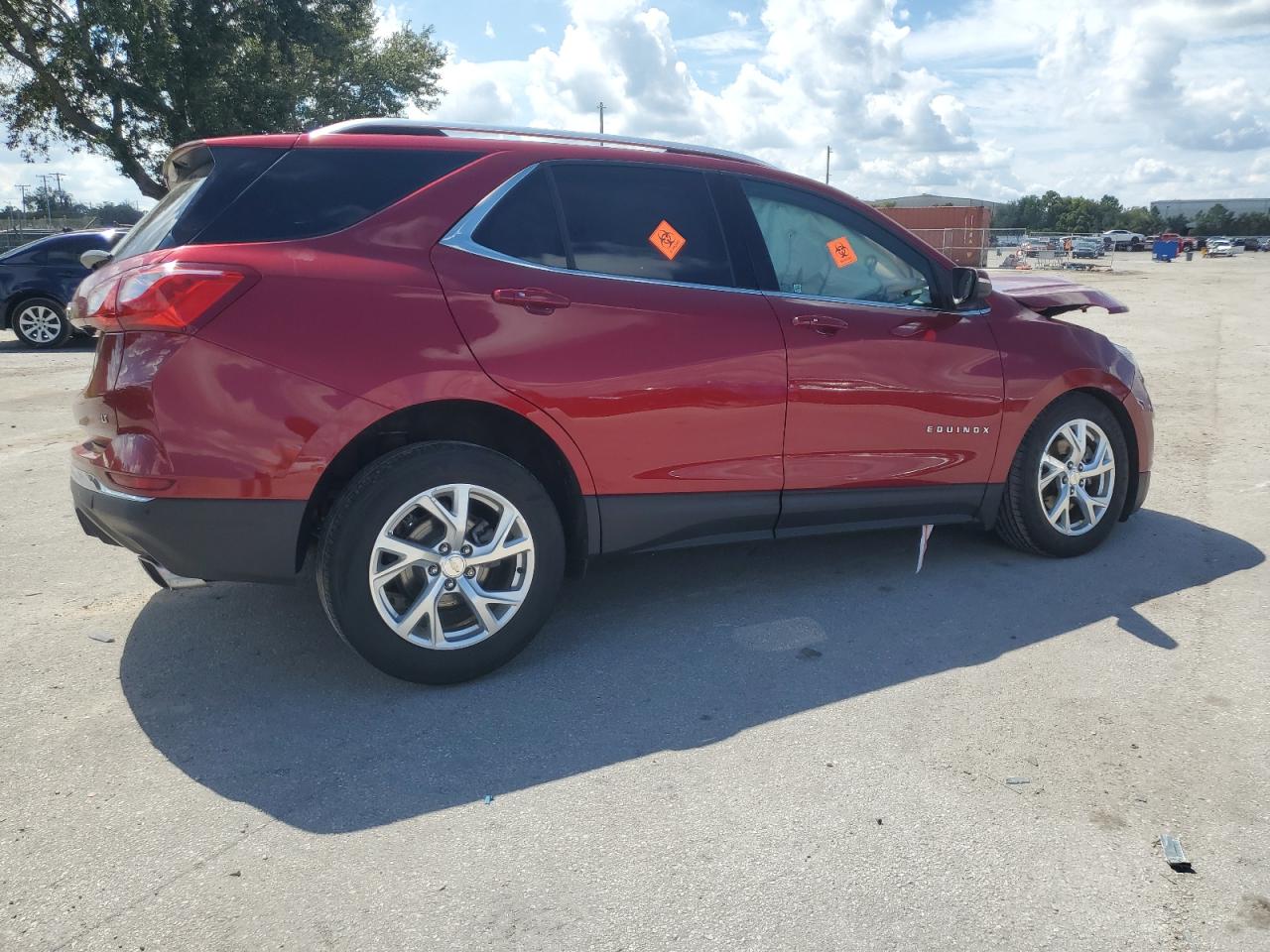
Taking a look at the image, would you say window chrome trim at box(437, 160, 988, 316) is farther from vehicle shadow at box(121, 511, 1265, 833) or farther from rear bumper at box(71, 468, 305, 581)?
vehicle shadow at box(121, 511, 1265, 833)

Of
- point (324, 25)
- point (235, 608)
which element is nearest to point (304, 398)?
point (235, 608)

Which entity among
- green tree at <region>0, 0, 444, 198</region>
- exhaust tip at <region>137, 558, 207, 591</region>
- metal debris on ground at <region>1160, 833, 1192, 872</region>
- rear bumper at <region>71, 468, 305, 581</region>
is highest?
green tree at <region>0, 0, 444, 198</region>

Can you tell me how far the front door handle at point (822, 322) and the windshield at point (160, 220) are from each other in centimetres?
225

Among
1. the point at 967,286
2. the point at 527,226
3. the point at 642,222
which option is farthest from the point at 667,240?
the point at 967,286

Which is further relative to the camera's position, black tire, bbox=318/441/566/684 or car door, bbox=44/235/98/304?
car door, bbox=44/235/98/304

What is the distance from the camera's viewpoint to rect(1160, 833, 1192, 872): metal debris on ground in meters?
2.58

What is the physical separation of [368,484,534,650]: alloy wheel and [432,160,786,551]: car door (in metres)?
0.39

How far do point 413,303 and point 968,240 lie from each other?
36.8 m

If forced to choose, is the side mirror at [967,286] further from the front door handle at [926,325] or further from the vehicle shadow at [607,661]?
the vehicle shadow at [607,661]

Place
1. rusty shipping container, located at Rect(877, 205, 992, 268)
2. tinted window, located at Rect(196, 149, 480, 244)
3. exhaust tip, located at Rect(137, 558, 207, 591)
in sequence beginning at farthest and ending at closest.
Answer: rusty shipping container, located at Rect(877, 205, 992, 268) < exhaust tip, located at Rect(137, 558, 207, 591) < tinted window, located at Rect(196, 149, 480, 244)

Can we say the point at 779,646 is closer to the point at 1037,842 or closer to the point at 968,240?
the point at 1037,842

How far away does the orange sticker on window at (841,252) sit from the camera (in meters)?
4.34

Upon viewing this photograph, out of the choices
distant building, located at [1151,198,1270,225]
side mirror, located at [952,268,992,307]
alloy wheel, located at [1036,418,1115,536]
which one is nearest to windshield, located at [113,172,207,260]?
side mirror, located at [952,268,992,307]

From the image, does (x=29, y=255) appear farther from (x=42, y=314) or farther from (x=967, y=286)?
(x=967, y=286)
